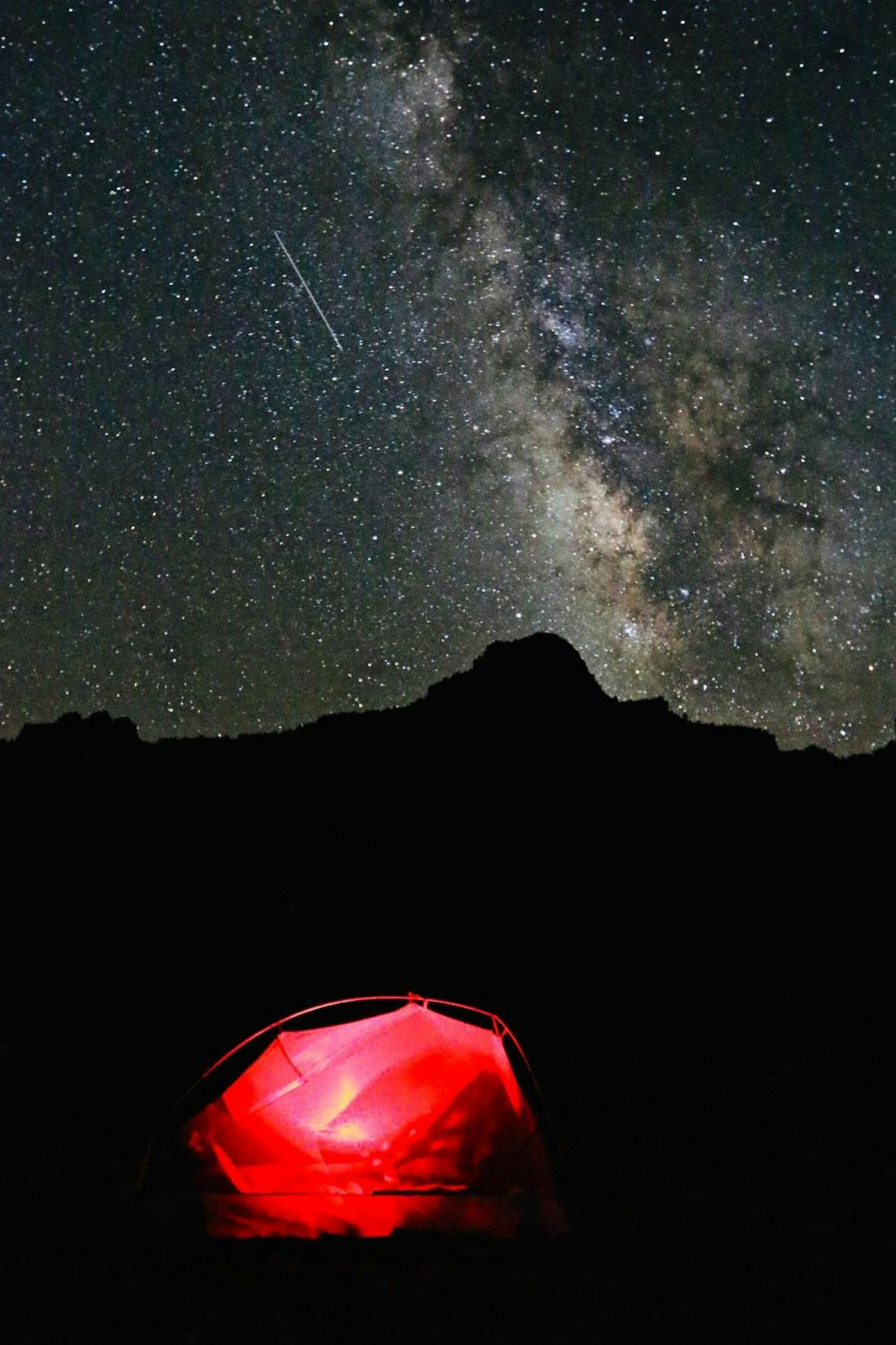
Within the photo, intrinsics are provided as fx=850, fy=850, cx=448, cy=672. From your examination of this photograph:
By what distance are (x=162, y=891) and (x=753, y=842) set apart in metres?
15.4

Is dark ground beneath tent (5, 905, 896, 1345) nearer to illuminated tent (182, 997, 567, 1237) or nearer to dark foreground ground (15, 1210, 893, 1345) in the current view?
dark foreground ground (15, 1210, 893, 1345)

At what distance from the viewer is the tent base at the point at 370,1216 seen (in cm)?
588

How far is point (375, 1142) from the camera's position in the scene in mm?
6418

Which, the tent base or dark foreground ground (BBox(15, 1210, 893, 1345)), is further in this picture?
the tent base

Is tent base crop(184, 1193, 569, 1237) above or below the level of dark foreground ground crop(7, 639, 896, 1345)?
above

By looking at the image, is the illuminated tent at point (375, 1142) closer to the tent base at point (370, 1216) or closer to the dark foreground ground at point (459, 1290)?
the tent base at point (370, 1216)

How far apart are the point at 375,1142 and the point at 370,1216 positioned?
1.76 ft

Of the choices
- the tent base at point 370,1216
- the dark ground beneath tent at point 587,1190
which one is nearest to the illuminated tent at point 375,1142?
the tent base at point 370,1216

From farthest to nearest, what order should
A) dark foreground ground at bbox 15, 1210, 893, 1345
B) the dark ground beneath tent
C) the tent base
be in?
the tent base, the dark ground beneath tent, dark foreground ground at bbox 15, 1210, 893, 1345

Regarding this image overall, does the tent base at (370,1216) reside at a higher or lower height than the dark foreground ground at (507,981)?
higher

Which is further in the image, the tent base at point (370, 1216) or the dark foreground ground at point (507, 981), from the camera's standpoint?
the tent base at point (370, 1216)

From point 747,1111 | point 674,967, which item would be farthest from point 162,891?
point 747,1111

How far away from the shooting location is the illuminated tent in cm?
594

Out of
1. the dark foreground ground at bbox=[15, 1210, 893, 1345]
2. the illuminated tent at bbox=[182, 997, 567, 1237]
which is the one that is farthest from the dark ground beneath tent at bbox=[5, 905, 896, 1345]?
the illuminated tent at bbox=[182, 997, 567, 1237]
